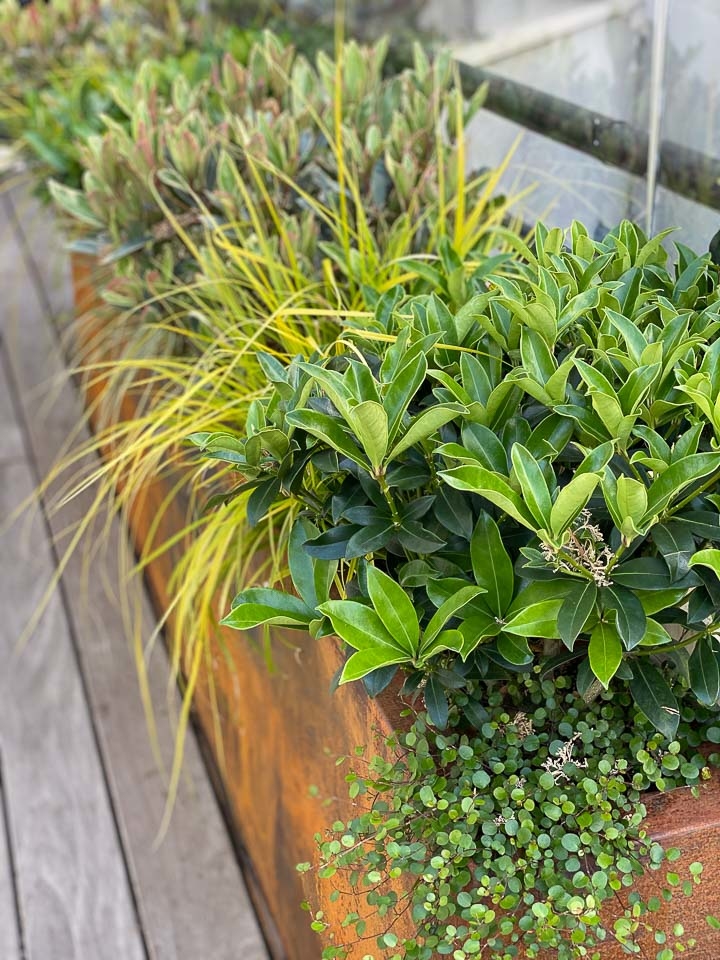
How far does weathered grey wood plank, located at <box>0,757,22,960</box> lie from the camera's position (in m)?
1.61

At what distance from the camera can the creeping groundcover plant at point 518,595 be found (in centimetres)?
82

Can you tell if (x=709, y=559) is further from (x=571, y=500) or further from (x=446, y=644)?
(x=446, y=644)

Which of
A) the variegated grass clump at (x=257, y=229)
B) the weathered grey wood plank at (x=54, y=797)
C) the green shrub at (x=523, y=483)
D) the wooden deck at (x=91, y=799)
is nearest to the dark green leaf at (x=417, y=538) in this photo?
the green shrub at (x=523, y=483)

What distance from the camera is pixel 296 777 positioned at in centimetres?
132

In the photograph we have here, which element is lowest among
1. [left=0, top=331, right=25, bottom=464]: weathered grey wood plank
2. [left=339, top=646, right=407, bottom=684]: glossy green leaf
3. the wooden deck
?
the wooden deck

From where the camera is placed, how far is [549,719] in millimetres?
971

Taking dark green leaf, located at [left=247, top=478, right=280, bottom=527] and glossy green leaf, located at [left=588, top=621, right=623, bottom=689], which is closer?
glossy green leaf, located at [left=588, top=621, right=623, bottom=689]

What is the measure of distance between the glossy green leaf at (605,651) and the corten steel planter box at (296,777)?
0.57 ft

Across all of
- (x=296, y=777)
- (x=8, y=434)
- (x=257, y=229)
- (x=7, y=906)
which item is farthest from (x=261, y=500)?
(x=8, y=434)

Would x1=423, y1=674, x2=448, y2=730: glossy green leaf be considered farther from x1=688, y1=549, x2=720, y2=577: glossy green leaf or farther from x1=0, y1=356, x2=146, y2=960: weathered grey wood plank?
x1=0, y1=356, x2=146, y2=960: weathered grey wood plank

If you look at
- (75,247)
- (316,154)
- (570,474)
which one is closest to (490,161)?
(316,154)

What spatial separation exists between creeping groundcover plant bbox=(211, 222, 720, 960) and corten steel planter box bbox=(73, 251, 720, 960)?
3 cm

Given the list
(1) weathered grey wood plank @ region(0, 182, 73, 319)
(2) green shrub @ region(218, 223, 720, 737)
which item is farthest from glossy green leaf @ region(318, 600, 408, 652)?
(1) weathered grey wood plank @ region(0, 182, 73, 319)

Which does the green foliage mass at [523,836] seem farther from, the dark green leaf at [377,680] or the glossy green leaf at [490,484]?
the glossy green leaf at [490,484]
